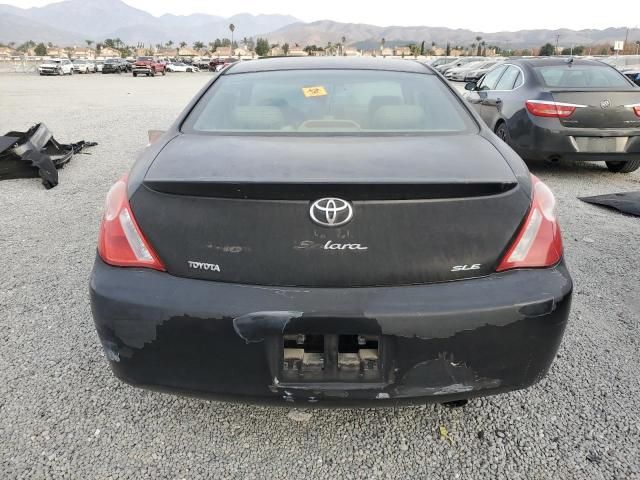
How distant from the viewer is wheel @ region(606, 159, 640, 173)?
264 inches

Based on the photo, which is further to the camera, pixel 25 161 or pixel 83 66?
pixel 83 66

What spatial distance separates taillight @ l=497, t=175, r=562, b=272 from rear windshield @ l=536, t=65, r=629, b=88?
17.4 ft

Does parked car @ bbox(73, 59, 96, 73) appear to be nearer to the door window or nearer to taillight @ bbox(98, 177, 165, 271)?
the door window

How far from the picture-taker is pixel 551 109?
6094 mm

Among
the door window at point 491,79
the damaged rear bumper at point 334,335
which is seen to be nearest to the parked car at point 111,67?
the door window at point 491,79

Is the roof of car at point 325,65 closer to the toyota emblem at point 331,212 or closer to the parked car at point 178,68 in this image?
the toyota emblem at point 331,212

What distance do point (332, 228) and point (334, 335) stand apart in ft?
1.12

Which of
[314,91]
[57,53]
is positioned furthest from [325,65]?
[57,53]

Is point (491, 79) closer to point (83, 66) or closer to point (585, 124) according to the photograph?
point (585, 124)

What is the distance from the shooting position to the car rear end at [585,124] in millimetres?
5965

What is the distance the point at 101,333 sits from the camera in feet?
6.02

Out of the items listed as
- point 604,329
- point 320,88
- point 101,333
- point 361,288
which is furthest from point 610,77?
point 101,333

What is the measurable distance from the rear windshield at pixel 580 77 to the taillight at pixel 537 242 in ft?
17.4

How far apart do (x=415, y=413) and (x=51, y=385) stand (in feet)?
5.42
